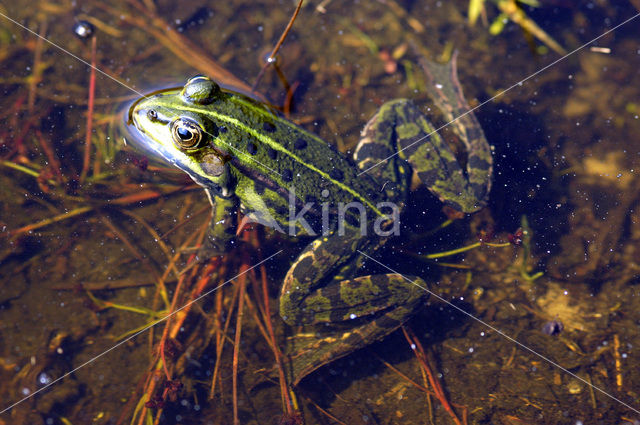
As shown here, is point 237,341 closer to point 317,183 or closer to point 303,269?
point 303,269

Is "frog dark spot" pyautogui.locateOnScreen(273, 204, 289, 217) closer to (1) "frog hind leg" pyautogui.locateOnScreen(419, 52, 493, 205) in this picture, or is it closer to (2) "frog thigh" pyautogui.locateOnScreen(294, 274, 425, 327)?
(2) "frog thigh" pyautogui.locateOnScreen(294, 274, 425, 327)

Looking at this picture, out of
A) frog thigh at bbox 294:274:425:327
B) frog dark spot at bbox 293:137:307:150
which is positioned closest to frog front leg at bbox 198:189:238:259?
frog dark spot at bbox 293:137:307:150

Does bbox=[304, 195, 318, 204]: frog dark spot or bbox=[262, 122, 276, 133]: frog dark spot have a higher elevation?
bbox=[262, 122, 276, 133]: frog dark spot

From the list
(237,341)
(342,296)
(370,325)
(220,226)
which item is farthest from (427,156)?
(237,341)

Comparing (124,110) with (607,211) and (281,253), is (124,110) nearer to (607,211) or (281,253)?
(281,253)

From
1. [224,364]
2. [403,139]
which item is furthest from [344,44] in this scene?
[224,364]
